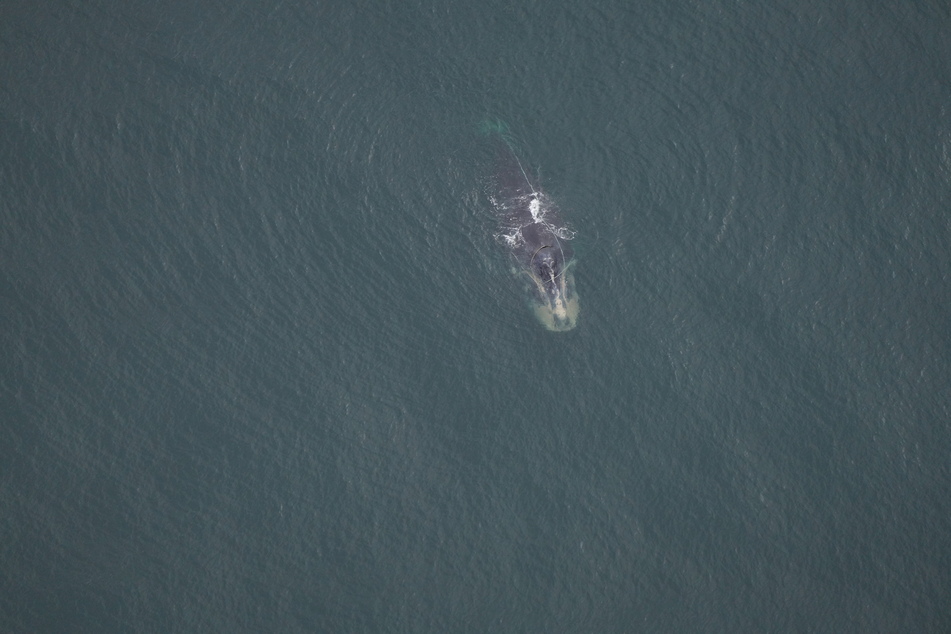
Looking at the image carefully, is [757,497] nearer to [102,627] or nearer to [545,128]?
[545,128]

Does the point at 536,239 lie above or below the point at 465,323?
above

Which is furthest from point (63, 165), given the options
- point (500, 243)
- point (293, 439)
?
point (500, 243)

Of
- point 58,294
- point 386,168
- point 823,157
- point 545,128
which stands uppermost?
point 823,157

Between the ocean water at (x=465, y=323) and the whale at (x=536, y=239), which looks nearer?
the ocean water at (x=465, y=323)

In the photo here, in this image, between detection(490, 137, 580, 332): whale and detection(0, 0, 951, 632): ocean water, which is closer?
detection(0, 0, 951, 632): ocean water
